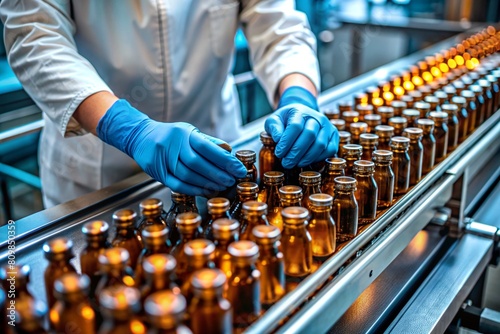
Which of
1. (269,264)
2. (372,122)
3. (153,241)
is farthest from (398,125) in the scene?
(153,241)

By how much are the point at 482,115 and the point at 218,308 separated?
4.70ft

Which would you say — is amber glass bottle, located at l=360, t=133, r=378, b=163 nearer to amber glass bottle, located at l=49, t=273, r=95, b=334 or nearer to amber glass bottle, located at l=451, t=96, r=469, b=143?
amber glass bottle, located at l=451, t=96, r=469, b=143

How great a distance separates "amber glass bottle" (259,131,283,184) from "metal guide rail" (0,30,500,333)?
9.8 inches

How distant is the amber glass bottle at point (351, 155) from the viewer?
1.11 metres

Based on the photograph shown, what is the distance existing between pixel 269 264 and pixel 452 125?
3.05ft

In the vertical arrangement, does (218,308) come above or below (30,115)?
above

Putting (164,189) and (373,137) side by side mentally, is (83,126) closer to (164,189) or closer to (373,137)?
(164,189)

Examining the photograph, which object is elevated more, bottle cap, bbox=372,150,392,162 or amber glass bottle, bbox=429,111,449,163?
bottle cap, bbox=372,150,392,162

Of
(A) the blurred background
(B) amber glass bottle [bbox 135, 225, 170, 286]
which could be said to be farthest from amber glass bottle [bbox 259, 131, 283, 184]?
(A) the blurred background

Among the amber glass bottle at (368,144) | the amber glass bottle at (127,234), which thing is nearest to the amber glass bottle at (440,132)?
the amber glass bottle at (368,144)

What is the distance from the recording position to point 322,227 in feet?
2.94

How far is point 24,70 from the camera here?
1.28 meters

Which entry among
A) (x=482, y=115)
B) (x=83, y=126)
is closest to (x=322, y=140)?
(x=83, y=126)

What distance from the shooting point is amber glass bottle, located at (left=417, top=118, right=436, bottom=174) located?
50.5 inches
